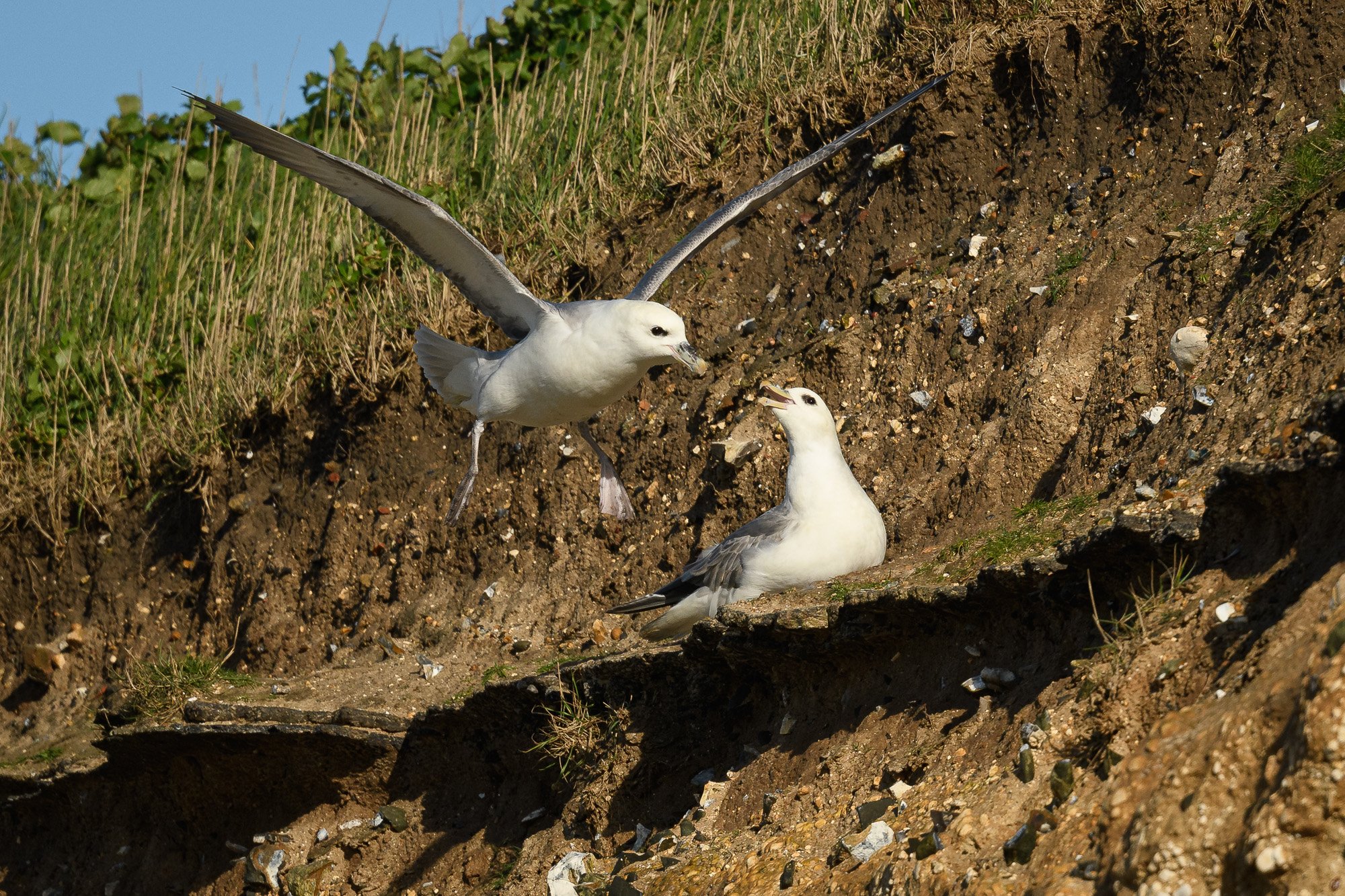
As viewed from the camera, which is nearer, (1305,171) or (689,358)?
(1305,171)

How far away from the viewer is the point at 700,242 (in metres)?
6.71

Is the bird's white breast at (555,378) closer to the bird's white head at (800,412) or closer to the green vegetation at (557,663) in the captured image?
the bird's white head at (800,412)

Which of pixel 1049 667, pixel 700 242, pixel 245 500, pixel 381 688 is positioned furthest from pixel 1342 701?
pixel 245 500

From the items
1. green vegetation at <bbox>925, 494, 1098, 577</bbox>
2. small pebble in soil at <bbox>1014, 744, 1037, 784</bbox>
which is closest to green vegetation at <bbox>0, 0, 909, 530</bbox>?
green vegetation at <bbox>925, 494, 1098, 577</bbox>

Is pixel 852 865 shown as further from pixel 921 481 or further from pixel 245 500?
pixel 245 500

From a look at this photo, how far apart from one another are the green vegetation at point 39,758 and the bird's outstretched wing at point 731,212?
4239 millimetres

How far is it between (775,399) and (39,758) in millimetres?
4791

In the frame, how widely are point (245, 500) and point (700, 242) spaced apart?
3882 mm

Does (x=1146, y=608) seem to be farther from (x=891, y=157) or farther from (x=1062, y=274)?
(x=891, y=157)

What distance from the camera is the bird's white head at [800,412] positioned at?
6.06 metres

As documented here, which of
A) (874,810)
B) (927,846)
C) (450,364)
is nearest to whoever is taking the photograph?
(927,846)

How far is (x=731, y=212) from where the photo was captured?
677 cm

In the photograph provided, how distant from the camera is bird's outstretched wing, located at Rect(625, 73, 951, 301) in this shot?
6.71m

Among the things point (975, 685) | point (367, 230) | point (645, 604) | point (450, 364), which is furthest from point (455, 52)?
point (975, 685)
